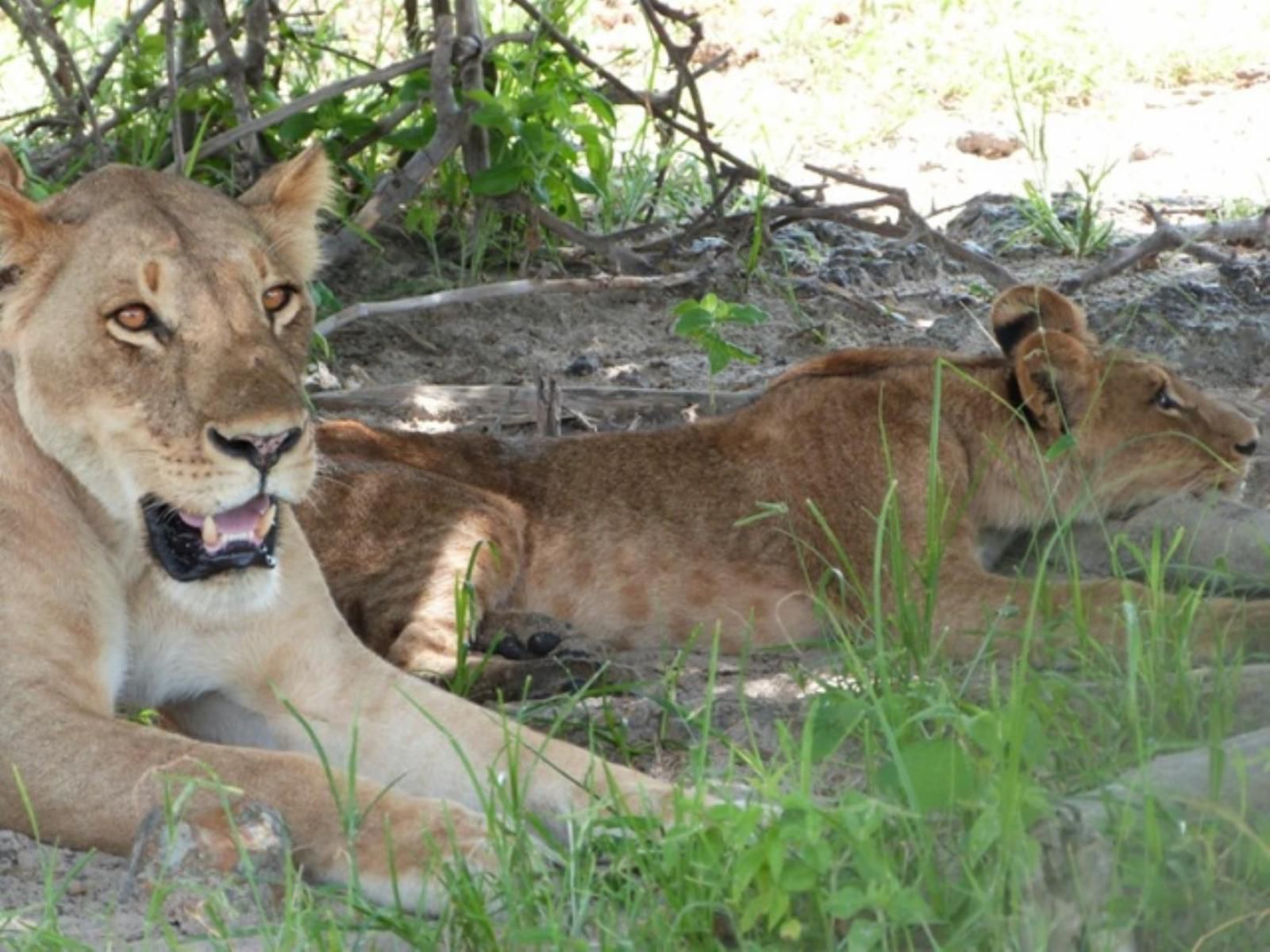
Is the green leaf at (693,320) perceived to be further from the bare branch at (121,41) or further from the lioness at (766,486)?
the bare branch at (121,41)

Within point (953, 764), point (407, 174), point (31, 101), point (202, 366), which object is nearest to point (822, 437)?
point (407, 174)

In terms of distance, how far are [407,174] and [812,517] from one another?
153 cm

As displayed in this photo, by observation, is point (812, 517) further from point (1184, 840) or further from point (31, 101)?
point (31, 101)

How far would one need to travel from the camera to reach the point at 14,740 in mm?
2992

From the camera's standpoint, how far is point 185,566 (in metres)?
3.21

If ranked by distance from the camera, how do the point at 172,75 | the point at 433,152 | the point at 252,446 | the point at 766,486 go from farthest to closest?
the point at 433,152 < the point at 172,75 < the point at 766,486 < the point at 252,446

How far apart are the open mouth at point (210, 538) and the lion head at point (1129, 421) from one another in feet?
6.21

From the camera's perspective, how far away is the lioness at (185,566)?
2944 millimetres

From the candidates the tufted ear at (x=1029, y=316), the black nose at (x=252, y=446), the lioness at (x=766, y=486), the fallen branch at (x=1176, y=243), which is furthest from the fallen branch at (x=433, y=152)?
the black nose at (x=252, y=446)

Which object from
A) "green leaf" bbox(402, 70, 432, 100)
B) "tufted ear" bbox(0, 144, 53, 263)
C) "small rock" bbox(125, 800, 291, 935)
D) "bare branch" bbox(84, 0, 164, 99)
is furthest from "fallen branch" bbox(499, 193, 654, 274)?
"small rock" bbox(125, 800, 291, 935)

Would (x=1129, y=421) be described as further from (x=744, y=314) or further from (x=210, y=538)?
(x=210, y=538)

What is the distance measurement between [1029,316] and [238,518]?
6.69ft

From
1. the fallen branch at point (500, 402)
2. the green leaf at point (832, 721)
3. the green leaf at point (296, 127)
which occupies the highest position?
the green leaf at point (832, 721)

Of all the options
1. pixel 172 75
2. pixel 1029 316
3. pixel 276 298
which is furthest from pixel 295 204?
pixel 1029 316
